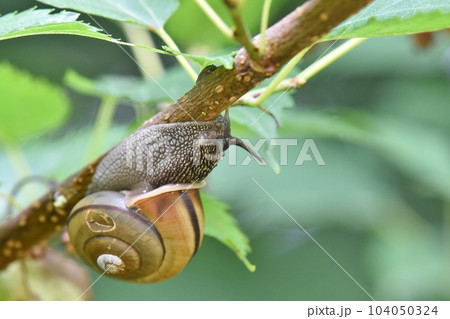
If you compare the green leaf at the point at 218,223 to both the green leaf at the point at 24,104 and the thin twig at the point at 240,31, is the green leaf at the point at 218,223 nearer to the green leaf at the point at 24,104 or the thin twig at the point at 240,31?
the thin twig at the point at 240,31

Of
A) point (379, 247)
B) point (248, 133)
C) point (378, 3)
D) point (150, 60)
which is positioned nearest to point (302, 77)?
point (378, 3)

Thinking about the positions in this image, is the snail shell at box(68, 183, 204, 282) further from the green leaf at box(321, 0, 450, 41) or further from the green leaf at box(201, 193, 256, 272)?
the green leaf at box(321, 0, 450, 41)

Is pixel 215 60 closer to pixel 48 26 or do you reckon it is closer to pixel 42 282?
pixel 48 26

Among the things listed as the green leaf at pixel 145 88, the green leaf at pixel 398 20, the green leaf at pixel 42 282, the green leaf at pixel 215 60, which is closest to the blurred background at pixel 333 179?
the green leaf at pixel 145 88

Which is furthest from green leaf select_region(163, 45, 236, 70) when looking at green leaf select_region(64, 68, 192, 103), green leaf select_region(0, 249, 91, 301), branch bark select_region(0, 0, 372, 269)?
green leaf select_region(0, 249, 91, 301)

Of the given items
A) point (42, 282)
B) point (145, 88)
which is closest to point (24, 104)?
point (145, 88)

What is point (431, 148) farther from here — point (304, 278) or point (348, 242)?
point (304, 278)
